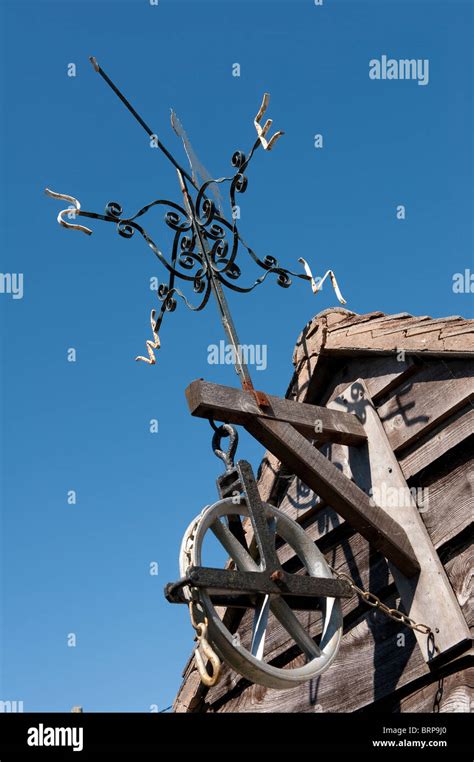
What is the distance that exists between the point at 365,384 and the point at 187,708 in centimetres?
196

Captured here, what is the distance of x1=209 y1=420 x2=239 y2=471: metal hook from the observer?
3.93m

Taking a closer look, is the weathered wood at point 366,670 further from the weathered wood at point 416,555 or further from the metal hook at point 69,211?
the metal hook at point 69,211

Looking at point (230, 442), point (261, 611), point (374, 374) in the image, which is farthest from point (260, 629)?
point (374, 374)

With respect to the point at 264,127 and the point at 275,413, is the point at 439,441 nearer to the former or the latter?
the point at 275,413

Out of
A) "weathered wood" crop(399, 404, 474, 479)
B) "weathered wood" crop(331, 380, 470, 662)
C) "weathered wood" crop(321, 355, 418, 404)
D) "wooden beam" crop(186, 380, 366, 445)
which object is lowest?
Answer: "weathered wood" crop(331, 380, 470, 662)

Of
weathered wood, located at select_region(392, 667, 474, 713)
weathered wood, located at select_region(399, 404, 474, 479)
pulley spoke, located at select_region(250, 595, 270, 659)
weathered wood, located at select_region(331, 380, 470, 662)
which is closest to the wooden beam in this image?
weathered wood, located at select_region(331, 380, 470, 662)

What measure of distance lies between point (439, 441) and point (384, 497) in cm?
36

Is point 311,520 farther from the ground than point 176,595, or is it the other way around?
point 311,520

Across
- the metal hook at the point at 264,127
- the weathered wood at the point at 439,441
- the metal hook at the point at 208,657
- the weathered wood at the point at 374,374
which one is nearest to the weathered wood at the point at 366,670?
the weathered wood at the point at 439,441

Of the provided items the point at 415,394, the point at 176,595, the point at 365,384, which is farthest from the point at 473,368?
the point at 176,595

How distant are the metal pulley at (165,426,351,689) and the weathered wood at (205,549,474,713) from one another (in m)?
0.47

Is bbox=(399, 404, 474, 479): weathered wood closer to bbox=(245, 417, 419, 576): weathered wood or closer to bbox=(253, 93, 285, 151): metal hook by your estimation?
bbox=(245, 417, 419, 576): weathered wood
